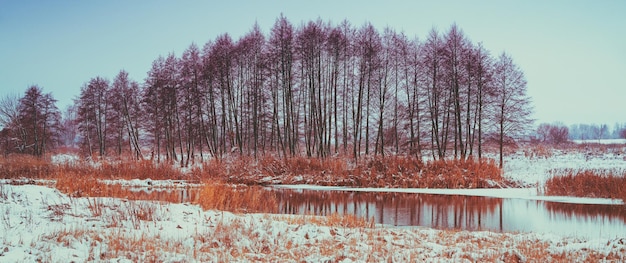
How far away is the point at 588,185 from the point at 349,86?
23775 millimetres

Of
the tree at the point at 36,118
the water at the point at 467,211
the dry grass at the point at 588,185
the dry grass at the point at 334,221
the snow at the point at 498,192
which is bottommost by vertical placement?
the water at the point at 467,211

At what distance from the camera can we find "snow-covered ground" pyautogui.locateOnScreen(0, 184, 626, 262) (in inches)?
277

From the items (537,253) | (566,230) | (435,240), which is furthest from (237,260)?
→ (566,230)

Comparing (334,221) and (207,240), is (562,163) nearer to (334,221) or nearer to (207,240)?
(334,221)

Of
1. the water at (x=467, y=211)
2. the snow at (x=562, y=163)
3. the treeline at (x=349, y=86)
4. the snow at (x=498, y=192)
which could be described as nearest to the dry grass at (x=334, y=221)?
the water at (x=467, y=211)

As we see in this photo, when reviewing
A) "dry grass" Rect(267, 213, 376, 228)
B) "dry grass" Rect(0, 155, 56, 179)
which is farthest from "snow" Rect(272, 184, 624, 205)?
"dry grass" Rect(0, 155, 56, 179)

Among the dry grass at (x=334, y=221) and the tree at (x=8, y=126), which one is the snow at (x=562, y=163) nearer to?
the dry grass at (x=334, y=221)

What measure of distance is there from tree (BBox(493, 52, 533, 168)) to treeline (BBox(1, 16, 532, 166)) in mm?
73

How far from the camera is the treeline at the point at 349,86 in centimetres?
3411

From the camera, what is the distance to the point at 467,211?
1508 cm

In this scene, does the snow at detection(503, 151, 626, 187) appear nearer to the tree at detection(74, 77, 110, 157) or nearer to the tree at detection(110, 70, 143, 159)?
the tree at detection(110, 70, 143, 159)

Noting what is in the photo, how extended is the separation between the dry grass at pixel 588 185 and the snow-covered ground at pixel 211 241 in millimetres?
10153

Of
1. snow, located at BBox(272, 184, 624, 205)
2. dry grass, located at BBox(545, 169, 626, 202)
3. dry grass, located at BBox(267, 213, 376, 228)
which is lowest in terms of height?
snow, located at BBox(272, 184, 624, 205)

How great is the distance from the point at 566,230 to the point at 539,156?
27.1 meters
